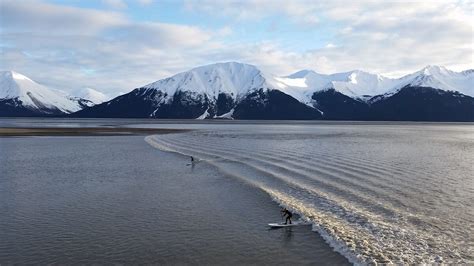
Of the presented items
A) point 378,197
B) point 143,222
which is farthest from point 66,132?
point 378,197

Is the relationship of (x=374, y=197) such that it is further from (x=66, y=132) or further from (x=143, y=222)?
(x=66, y=132)

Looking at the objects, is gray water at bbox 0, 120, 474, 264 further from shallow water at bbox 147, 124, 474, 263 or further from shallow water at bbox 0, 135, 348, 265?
shallow water at bbox 0, 135, 348, 265

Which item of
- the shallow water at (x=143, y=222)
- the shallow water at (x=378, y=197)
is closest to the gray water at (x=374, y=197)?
the shallow water at (x=378, y=197)

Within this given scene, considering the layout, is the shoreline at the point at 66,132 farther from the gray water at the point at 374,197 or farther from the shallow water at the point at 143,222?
the shallow water at the point at 143,222

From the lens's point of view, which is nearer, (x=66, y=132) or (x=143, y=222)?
(x=143, y=222)

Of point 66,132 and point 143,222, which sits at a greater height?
point 66,132

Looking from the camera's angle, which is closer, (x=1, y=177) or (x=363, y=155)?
(x=1, y=177)

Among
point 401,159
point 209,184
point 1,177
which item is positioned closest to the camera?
point 209,184

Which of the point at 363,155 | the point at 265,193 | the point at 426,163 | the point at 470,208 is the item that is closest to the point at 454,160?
the point at 426,163

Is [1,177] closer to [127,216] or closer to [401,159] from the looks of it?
[127,216]
